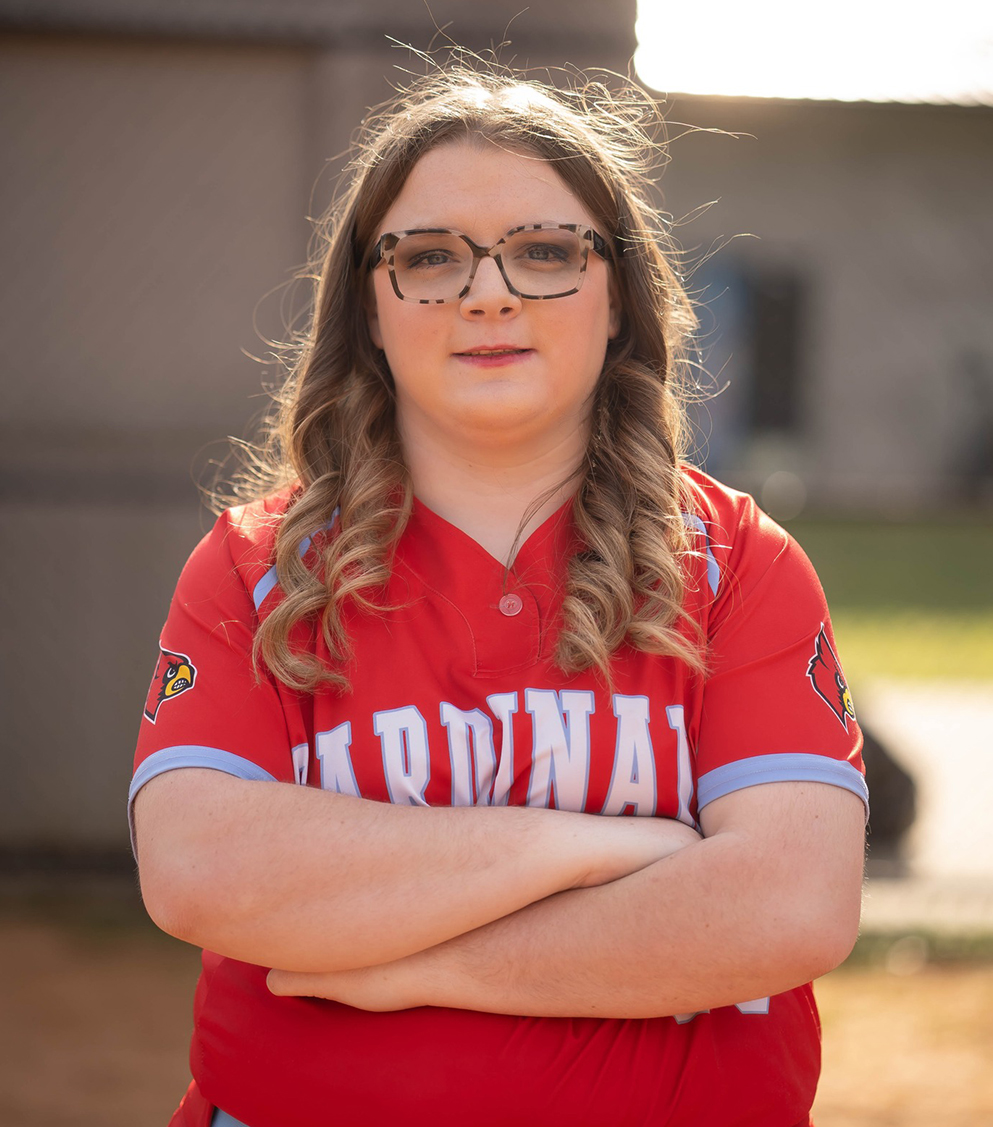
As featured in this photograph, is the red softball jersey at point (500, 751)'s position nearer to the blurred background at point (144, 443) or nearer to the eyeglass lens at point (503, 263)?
the eyeglass lens at point (503, 263)

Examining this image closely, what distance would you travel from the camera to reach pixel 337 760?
1.78m

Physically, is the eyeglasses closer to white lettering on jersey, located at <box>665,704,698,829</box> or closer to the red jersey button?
the red jersey button

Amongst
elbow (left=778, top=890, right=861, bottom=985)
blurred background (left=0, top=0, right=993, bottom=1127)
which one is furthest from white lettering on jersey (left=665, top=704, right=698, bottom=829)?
blurred background (left=0, top=0, right=993, bottom=1127)

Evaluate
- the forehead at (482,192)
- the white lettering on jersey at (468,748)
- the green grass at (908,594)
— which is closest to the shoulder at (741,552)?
the white lettering on jersey at (468,748)

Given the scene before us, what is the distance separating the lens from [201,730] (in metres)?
1.75

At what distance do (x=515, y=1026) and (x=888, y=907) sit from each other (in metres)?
3.27

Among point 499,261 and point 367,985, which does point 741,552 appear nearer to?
point 499,261

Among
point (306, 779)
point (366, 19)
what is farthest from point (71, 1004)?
point (366, 19)

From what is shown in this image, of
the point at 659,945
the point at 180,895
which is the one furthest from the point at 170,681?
the point at 659,945

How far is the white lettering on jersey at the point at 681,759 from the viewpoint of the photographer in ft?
5.84

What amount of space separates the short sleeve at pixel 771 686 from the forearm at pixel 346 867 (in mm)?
182

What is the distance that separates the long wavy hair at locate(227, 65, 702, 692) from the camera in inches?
71.3

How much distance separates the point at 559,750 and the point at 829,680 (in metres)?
0.42

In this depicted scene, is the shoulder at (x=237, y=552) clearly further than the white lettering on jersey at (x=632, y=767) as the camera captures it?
Yes
